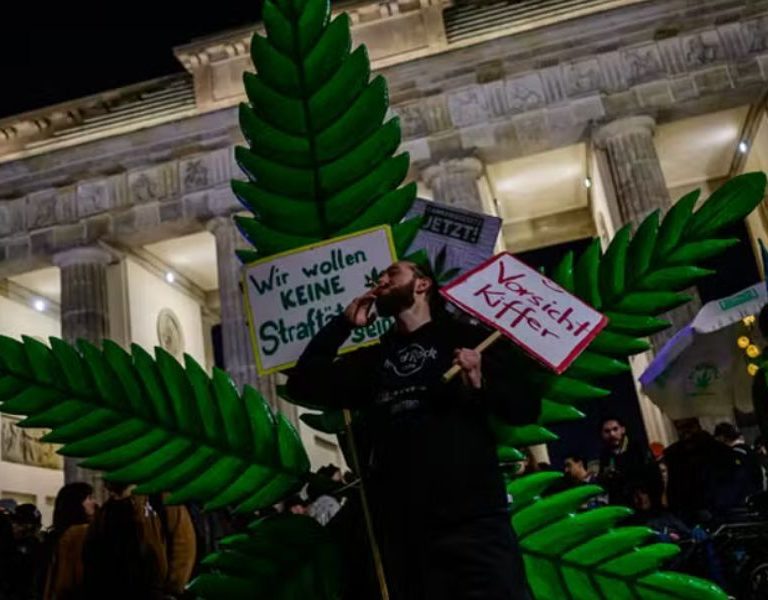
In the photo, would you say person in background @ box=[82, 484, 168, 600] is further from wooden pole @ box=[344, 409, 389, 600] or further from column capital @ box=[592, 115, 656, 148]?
column capital @ box=[592, 115, 656, 148]

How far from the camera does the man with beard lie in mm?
1541

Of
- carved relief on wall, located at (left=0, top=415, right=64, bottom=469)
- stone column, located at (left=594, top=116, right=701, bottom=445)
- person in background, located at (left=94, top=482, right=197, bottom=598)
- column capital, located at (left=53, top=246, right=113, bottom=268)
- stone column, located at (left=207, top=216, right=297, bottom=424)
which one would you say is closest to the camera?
person in background, located at (left=94, top=482, right=197, bottom=598)

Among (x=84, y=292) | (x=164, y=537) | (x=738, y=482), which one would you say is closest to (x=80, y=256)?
(x=84, y=292)

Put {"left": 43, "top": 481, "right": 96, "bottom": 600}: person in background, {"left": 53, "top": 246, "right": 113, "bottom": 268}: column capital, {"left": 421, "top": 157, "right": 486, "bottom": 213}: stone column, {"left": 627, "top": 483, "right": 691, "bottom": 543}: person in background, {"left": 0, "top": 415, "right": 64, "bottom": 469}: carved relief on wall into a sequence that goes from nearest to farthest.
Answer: {"left": 43, "top": 481, "right": 96, "bottom": 600}: person in background < {"left": 627, "top": 483, "right": 691, "bottom": 543}: person in background < {"left": 421, "top": 157, "right": 486, "bottom": 213}: stone column < {"left": 53, "top": 246, "right": 113, "bottom": 268}: column capital < {"left": 0, "top": 415, "right": 64, "bottom": 469}: carved relief on wall

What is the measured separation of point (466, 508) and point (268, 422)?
44 cm

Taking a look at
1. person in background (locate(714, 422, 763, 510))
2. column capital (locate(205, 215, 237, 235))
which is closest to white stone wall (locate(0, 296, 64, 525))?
column capital (locate(205, 215, 237, 235))

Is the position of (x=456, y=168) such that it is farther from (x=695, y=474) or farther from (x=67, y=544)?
(x=67, y=544)

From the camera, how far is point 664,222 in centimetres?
150

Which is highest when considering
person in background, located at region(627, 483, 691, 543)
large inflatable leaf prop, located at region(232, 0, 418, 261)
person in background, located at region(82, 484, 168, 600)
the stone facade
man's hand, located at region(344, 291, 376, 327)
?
the stone facade

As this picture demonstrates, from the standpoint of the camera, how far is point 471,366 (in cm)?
158

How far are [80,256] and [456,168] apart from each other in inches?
367

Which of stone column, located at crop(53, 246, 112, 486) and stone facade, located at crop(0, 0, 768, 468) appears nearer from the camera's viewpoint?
stone facade, located at crop(0, 0, 768, 468)

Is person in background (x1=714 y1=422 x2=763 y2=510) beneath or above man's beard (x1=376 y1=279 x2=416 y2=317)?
beneath

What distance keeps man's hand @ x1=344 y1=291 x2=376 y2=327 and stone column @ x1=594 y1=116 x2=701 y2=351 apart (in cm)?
1544
